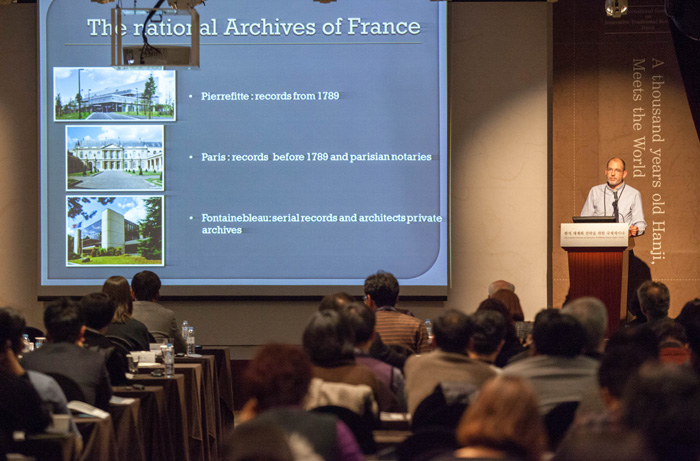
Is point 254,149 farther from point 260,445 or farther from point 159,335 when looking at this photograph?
point 260,445

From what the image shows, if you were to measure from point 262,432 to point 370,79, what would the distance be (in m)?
5.91

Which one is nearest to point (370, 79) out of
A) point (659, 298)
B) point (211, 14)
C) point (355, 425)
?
point (211, 14)

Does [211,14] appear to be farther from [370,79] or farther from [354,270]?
[354,270]

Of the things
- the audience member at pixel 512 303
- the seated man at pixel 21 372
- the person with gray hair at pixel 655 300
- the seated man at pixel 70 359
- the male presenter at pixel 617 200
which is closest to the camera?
the seated man at pixel 21 372

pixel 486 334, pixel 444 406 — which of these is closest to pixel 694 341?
pixel 486 334

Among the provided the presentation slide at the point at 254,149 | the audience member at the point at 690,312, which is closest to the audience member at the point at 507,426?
the audience member at the point at 690,312

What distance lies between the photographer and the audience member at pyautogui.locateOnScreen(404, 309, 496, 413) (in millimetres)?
3232

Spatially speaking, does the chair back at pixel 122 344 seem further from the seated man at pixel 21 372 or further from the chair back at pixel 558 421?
the chair back at pixel 558 421

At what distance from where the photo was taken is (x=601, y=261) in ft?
21.9

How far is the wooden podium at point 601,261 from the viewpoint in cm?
661

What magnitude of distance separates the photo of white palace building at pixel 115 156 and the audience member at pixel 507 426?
19.5 feet

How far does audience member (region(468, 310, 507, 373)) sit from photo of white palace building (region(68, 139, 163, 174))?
14.3 feet

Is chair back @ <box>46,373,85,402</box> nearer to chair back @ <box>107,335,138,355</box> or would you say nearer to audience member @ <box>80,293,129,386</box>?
audience member @ <box>80,293,129,386</box>

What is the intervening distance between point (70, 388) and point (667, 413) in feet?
8.43
